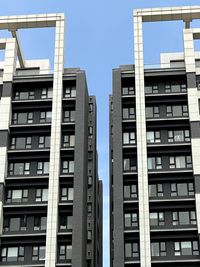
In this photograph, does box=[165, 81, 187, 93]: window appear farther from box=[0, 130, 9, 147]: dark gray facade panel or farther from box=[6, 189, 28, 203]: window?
box=[6, 189, 28, 203]: window

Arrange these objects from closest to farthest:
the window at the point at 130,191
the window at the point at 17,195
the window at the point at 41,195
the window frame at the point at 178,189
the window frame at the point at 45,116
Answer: the window frame at the point at 178,189, the window at the point at 130,191, the window at the point at 41,195, the window at the point at 17,195, the window frame at the point at 45,116

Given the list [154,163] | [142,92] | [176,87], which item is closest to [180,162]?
[154,163]

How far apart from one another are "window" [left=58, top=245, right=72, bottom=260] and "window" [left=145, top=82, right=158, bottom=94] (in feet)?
68.0

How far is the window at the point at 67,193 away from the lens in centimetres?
6262

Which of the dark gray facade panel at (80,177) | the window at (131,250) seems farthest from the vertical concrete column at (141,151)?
the dark gray facade panel at (80,177)

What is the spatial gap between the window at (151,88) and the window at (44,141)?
13058 millimetres

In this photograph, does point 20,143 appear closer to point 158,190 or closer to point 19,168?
point 19,168

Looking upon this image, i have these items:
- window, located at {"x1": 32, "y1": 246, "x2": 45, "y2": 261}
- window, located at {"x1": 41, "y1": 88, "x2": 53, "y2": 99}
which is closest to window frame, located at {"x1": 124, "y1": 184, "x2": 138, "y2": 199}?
window, located at {"x1": 32, "y1": 246, "x2": 45, "y2": 261}

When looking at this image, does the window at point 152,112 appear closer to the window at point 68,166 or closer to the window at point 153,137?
the window at point 153,137

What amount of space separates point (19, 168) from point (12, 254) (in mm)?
9928

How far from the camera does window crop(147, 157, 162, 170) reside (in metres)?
63.6

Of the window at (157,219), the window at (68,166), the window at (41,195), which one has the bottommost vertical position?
the window at (157,219)

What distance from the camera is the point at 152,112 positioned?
6681cm

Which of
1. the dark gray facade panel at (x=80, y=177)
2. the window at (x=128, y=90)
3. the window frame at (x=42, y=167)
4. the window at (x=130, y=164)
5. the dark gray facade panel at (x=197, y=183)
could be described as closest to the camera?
the dark gray facade panel at (x=80, y=177)
